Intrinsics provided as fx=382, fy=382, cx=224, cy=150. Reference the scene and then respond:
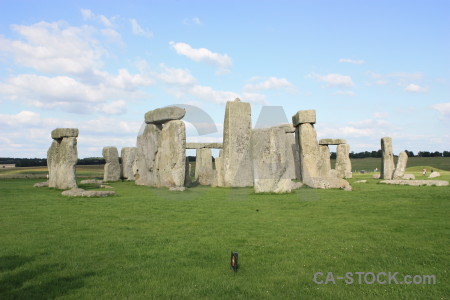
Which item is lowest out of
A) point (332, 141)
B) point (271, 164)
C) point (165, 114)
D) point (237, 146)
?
point (271, 164)

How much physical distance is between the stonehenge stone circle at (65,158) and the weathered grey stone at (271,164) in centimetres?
755

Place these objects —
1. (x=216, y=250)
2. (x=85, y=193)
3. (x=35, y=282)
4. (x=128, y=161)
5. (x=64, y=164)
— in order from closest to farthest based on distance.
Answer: (x=35, y=282) < (x=216, y=250) < (x=85, y=193) < (x=64, y=164) < (x=128, y=161)

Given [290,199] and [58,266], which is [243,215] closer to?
[290,199]

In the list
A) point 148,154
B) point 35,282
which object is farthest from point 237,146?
point 35,282

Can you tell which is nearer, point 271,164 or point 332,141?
A: point 271,164

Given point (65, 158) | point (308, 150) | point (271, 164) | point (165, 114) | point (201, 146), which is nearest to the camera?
point (271, 164)

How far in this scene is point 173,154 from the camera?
16828mm

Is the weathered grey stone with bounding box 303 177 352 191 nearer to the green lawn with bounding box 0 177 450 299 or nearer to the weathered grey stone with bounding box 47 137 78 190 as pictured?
the green lawn with bounding box 0 177 450 299

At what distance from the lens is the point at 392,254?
5566mm

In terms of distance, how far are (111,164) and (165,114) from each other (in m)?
8.66

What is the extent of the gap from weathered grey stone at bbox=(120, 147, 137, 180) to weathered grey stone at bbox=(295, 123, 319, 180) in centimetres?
1210

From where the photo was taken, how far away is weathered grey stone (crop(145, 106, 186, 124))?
17.3 meters

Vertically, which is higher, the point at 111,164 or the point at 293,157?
the point at 293,157

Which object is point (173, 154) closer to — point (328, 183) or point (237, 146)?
point (237, 146)
